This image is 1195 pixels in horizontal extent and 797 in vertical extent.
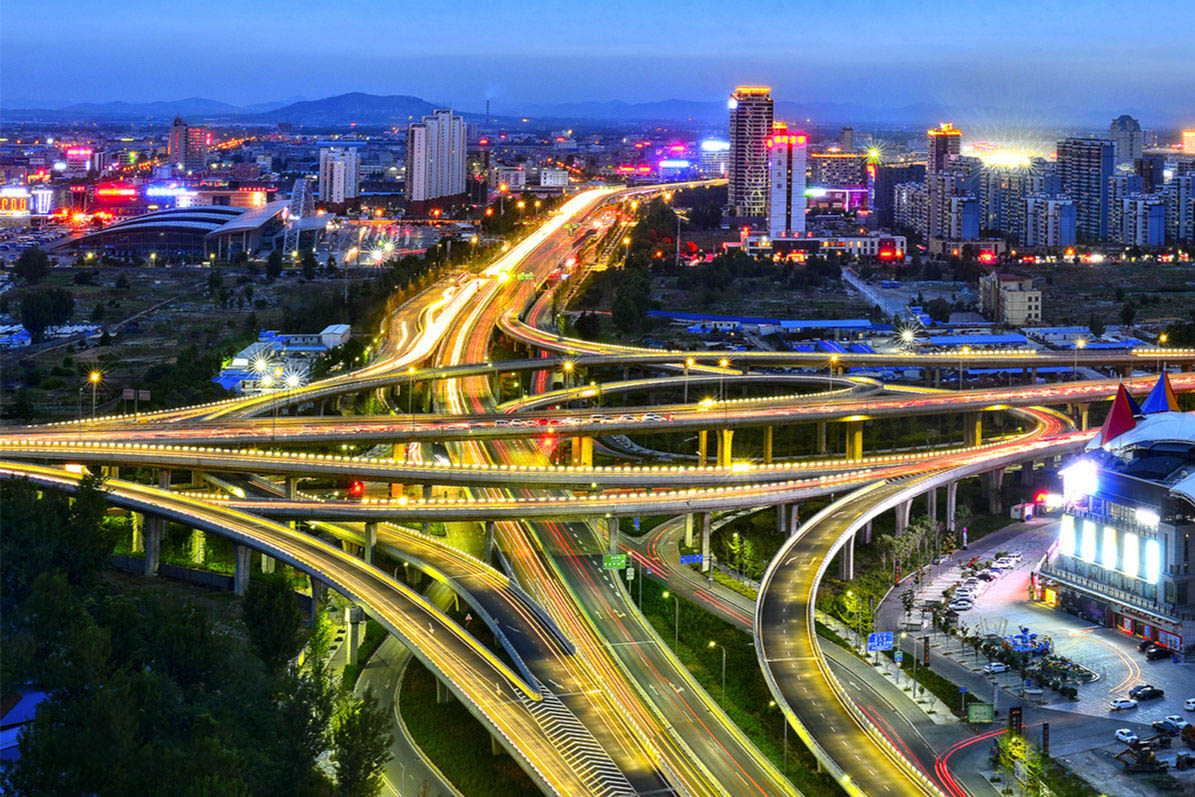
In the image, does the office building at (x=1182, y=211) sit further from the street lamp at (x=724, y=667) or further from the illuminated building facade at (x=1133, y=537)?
the street lamp at (x=724, y=667)

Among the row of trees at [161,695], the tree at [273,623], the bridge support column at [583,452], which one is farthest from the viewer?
the bridge support column at [583,452]

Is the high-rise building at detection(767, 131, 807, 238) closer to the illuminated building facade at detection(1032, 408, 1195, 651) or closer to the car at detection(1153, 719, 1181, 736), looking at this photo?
the illuminated building facade at detection(1032, 408, 1195, 651)

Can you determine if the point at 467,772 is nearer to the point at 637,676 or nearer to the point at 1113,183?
the point at 637,676

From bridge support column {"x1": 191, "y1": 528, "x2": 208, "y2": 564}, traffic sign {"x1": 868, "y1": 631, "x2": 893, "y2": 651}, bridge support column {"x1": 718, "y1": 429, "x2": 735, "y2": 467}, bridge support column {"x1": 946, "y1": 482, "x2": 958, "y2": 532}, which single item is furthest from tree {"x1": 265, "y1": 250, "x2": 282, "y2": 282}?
traffic sign {"x1": 868, "y1": 631, "x2": 893, "y2": 651}

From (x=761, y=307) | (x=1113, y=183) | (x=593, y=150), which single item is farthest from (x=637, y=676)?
(x=593, y=150)

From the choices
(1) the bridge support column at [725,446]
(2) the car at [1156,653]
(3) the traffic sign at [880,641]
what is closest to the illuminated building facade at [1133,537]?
(2) the car at [1156,653]

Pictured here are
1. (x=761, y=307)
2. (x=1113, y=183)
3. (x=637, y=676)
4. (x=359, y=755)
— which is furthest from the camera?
(x=1113, y=183)
